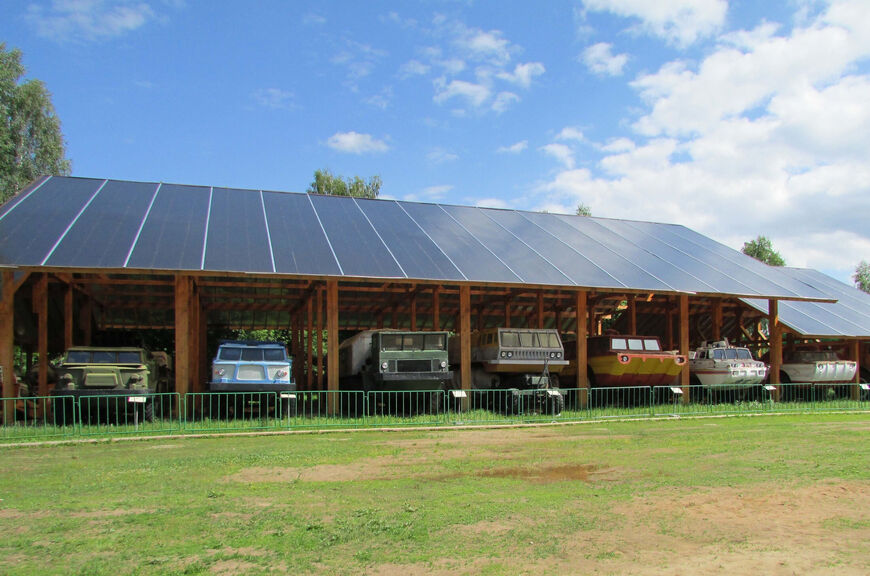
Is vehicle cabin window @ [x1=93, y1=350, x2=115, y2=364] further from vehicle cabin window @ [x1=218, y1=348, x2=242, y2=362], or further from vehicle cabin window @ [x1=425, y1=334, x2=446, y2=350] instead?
vehicle cabin window @ [x1=425, y1=334, x2=446, y2=350]

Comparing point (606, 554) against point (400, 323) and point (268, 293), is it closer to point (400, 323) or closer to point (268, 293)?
point (268, 293)

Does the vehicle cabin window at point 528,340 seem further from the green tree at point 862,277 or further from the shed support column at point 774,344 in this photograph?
the green tree at point 862,277

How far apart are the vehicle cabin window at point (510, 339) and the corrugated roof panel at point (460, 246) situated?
1657 mm

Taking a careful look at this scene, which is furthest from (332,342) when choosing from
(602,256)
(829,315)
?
(829,315)

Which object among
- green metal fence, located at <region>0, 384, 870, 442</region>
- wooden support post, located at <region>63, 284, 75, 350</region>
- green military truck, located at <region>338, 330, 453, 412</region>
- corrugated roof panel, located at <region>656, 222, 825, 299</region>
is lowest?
green metal fence, located at <region>0, 384, 870, 442</region>

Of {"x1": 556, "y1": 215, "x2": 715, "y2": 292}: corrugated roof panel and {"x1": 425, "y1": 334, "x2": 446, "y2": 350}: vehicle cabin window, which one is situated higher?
{"x1": 556, "y1": 215, "x2": 715, "y2": 292}: corrugated roof panel

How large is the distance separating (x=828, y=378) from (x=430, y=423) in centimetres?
1657

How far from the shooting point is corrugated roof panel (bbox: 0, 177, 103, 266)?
16.9m

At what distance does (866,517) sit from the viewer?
7.05 m

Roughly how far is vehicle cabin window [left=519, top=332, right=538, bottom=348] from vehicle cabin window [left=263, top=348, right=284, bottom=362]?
676 centimetres

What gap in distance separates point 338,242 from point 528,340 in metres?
6.20

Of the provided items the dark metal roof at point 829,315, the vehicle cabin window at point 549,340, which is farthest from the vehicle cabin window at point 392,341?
the dark metal roof at point 829,315

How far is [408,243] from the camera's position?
2194 cm

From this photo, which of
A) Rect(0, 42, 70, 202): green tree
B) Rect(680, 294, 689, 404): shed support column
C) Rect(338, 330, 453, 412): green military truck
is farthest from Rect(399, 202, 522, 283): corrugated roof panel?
Rect(0, 42, 70, 202): green tree
